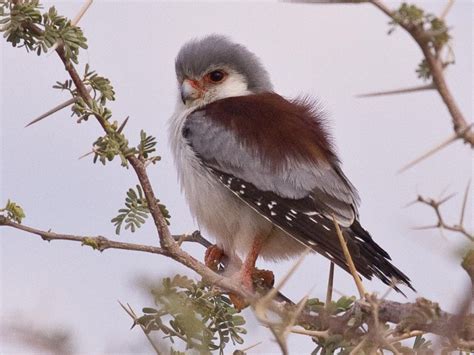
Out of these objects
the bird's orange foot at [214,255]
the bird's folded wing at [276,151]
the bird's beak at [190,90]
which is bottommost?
the bird's orange foot at [214,255]

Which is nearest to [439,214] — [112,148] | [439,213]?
[439,213]

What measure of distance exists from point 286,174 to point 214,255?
640mm

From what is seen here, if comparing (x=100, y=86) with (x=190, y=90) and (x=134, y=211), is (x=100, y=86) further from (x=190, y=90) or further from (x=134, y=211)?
(x=190, y=90)

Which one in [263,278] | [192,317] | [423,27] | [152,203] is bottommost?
[192,317]

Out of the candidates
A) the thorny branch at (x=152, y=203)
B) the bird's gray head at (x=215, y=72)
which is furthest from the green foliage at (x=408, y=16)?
the bird's gray head at (x=215, y=72)

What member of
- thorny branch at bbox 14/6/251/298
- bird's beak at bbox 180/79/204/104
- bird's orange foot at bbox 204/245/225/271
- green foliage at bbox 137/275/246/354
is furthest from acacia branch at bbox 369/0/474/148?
bird's beak at bbox 180/79/204/104

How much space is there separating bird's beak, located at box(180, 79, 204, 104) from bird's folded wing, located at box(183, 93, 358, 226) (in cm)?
42

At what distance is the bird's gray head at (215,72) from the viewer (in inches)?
209

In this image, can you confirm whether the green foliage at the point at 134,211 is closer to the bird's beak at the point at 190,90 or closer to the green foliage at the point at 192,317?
the green foliage at the point at 192,317

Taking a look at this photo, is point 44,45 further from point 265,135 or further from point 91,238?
point 265,135

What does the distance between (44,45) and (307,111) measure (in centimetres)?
263

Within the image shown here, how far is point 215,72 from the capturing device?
539cm

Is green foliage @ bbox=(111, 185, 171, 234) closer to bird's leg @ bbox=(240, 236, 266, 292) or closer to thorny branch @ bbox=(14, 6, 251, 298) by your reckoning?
thorny branch @ bbox=(14, 6, 251, 298)

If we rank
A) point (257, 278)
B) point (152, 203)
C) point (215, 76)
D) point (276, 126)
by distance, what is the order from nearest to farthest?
point (152, 203) → point (257, 278) → point (276, 126) → point (215, 76)
